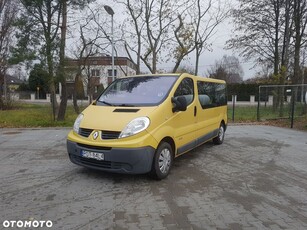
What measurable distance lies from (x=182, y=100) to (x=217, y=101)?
2.78 metres

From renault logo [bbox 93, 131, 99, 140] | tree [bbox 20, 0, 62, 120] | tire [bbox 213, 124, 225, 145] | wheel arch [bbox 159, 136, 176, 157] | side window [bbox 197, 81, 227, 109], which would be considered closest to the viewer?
renault logo [bbox 93, 131, 99, 140]

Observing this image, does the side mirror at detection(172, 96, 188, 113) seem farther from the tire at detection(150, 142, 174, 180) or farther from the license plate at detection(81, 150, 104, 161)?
the license plate at detection(81, 150, 104, 161)

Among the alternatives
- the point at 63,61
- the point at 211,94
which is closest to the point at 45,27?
the point at 63,61

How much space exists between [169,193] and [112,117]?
1.58 metres

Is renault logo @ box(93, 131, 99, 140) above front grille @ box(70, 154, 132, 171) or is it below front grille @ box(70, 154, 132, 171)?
above

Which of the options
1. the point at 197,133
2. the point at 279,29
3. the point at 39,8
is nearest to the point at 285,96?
the point at 279,29

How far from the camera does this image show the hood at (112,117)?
15.1 ft

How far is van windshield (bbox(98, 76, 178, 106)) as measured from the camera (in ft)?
17.1

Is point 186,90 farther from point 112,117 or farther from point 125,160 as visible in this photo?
point 125,160

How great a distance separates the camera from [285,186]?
15.5 feet

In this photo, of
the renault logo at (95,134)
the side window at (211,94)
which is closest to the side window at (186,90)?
the side window at (211,94)

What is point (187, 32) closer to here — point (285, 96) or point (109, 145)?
point (285, 96)

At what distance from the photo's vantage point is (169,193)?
4344mm

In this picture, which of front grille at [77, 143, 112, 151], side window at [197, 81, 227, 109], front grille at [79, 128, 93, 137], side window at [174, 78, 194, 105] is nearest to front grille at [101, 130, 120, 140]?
front grille at [77, 143, 112, 151]
